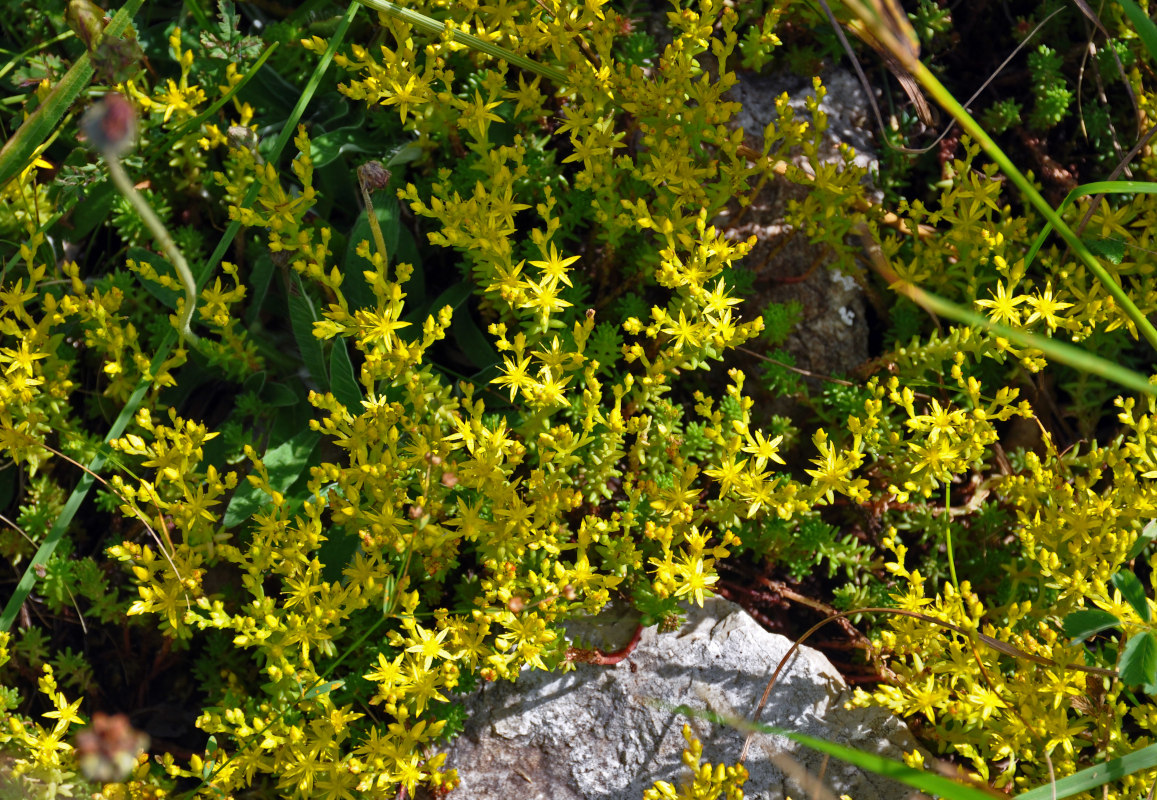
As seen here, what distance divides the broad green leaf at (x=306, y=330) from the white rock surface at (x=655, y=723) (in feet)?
3.95

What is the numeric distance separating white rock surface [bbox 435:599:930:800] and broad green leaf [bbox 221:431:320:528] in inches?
37.0

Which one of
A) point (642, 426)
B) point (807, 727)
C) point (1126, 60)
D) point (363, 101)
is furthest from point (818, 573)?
point (363, 101)

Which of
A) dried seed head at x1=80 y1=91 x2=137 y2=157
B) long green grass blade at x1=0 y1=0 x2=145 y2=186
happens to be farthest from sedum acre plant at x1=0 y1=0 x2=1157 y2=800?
dried seed head at x1=80 y1=91 x2=137 y2=157

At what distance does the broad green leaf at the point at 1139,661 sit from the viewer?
2328 mm

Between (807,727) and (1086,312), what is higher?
(1086,312)

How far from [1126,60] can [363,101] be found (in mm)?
2886

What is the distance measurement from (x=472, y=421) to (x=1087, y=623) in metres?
1.77

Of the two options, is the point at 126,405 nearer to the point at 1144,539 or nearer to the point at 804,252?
the point at 804,252

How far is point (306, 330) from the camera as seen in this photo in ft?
10.0

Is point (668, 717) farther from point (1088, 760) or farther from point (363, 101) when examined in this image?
point (363, 101)

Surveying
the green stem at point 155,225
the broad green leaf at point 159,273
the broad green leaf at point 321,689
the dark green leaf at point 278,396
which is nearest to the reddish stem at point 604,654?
the broad green leaf at point 321,689

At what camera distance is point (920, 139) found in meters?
3.66

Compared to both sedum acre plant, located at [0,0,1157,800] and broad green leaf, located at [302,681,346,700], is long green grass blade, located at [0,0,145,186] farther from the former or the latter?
broad green leaf, located at [302,681,346,700]

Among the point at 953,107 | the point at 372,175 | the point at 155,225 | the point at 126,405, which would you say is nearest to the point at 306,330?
the point at 126,405
